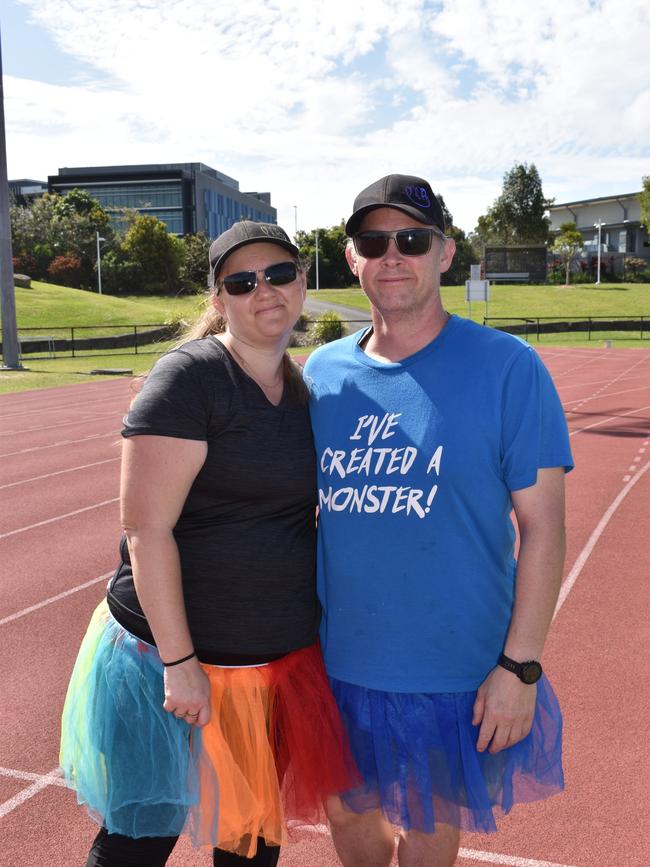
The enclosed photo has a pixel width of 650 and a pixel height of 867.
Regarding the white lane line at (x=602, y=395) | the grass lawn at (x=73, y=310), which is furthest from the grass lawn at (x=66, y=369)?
the white lane line at (x=602, y=395)

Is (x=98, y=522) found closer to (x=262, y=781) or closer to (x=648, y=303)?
(x=262, y=781)

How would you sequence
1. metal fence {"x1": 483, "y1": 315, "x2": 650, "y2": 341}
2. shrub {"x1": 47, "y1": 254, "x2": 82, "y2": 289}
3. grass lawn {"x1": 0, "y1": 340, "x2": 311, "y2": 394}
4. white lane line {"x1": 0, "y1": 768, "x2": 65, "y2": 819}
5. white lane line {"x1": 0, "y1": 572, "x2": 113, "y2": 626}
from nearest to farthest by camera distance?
white lane line {"x1": 0, "y1": 768, "x2": 65, "y2": 819}, white lane line {"x1": 0, "y1": 572, "x2": 113, "y2": 626}, grass lawn {"x1": 0, "y1": 340, "x2": 311, "y2": 394}, metal fence {"x1": 483, "y1": 315, "x2": 650, "y2": 341}, shrub {"x1": 47, "y1": 254, "x2": 82, "y2": 289}

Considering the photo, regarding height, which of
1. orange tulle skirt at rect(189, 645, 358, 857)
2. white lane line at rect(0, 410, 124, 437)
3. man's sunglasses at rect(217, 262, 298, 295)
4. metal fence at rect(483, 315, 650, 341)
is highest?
man's sunglasses at rect(217, 262, 298, 295)

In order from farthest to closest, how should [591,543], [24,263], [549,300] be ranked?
[549,300] → [24,263] → [591,543]

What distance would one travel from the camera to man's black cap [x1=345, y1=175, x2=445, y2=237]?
2428 mm

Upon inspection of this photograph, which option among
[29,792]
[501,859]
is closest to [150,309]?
[29,792]

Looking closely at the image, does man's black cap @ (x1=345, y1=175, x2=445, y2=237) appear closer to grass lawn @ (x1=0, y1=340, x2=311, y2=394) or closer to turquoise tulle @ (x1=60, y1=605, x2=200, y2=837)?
turquoise tulle @ (x1=60, y1=605, x2=200, y2=837)

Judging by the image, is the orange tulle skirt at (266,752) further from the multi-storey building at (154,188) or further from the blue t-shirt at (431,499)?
the multi-storey building at (154,188)

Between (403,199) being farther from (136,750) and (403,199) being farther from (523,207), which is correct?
(523,207)

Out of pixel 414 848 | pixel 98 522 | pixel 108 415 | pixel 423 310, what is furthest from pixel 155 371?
pixel 108 415

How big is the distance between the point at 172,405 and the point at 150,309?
51.7 meters

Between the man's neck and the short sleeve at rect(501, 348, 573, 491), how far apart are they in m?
0.32

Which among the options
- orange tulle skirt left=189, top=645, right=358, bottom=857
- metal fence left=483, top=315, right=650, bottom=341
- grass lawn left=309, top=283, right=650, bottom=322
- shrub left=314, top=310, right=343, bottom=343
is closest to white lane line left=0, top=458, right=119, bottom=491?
orange tulle skirt left=189, top=645, right=358, bottom=857

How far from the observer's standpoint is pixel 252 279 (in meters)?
2.41
